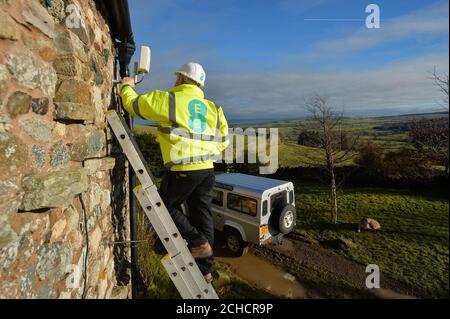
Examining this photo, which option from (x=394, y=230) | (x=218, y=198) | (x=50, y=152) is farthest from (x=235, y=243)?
(x=50, y=152)

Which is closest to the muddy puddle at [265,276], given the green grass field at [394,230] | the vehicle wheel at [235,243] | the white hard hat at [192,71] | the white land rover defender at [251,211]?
the vehicle wheel at [235,243]

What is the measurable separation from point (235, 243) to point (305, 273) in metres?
2.22

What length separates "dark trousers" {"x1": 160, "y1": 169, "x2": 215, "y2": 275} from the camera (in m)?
2.84

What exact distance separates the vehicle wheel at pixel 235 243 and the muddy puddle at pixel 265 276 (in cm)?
21

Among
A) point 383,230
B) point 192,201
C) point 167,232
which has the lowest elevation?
point 383,230

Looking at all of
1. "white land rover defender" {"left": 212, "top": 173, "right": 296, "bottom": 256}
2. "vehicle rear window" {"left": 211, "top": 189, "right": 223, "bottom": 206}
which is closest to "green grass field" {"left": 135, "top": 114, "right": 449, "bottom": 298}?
"white land rover defender" {"left": 212, "top": 173, "right": 296, "bottom": 256}

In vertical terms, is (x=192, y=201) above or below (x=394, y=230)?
above

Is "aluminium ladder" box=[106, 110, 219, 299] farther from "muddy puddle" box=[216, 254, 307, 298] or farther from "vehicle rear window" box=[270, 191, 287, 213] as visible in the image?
"vehicle rear window" box=[270, 191, 287, 213]

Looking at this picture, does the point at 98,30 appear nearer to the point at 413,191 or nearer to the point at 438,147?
the point at 438,147

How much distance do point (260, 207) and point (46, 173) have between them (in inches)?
262

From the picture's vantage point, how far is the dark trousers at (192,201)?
2842mm

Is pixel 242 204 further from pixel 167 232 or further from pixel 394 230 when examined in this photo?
pixel 394 230

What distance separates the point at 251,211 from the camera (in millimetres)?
8109

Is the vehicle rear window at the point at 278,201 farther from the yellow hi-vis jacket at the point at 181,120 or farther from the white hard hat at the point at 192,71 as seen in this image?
the white hard hat at the point at 192,71
